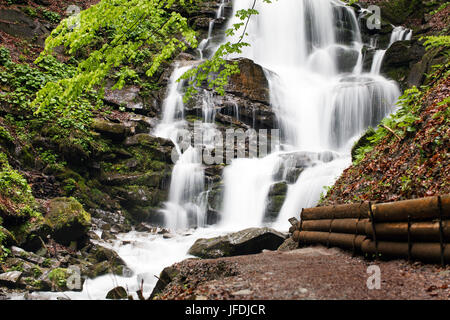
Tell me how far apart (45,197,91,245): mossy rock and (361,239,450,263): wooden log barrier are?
7597 mm

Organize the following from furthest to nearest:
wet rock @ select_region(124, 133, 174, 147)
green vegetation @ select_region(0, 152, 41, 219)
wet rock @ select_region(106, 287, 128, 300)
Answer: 1. wet rock @ select_region(124, 133, 174, 147)
2. green vegetation @ select_region(0, 152, 41, 219)
3. wet rock @ select_region(106, 287, 128, 300)

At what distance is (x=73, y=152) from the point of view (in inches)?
471

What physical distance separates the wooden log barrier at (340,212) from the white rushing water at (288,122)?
4.37m

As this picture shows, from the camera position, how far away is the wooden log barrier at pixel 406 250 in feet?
10.9

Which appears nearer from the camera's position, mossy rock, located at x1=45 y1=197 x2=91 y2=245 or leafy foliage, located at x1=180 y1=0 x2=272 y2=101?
leafy foliage, located at x1=180 y1=0 x2=272 y2=101

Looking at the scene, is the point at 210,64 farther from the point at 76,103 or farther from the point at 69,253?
the point at 76,103

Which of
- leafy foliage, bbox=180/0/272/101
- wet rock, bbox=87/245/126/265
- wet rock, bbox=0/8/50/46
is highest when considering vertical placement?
wet rock, bbox=0/8/50/46

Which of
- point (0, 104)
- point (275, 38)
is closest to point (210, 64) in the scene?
point (0, 104)

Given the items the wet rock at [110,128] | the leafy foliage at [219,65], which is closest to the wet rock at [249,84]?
the wet rock at [110,128]

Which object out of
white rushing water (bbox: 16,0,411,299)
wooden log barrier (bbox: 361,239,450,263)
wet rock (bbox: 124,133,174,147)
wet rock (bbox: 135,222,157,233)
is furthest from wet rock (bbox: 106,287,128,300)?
wet rock (bbox: 124,133,174,147)

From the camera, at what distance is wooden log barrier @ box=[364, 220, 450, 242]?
10.9ft

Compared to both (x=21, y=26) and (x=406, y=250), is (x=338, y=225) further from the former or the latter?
(x=21, y=26)

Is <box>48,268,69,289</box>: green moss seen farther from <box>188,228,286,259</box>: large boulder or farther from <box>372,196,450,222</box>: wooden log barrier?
<box>372,196,450,222</box>: wooden log barrier

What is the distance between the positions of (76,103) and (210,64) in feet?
31.5
